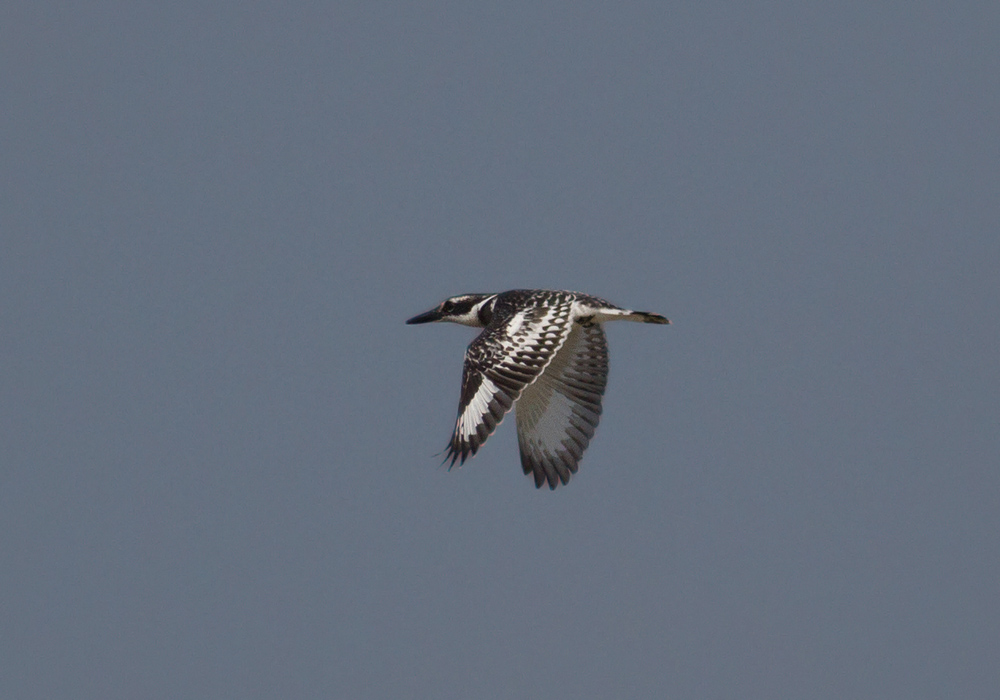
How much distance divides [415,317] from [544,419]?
8.66 feet

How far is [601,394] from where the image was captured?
1789 cm

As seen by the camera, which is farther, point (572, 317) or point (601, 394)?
point (601, 394)

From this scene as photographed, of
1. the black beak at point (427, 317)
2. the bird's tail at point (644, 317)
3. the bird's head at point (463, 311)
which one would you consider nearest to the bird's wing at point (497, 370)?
the bird's tail at point (644, 317)

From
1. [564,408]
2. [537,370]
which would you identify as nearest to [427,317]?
[564,408]

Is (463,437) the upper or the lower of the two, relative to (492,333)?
lower

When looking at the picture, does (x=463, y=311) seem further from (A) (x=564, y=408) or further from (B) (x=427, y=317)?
(A) (x=564, y=408)

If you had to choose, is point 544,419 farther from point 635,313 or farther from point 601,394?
point 635,313

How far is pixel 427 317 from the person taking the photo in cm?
A: 1962

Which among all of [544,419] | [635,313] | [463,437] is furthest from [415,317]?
[463,437]

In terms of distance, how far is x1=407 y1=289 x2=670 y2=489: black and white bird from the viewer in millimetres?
14883

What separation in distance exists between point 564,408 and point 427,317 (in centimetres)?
261

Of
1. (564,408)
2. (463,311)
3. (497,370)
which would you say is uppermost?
(463,311)

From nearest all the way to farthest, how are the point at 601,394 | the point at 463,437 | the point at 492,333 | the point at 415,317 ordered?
the point at 463,437, the point at 492,333, the point at 601,394, the point at 415,317

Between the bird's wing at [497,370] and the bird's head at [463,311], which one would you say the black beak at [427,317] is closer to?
the bird's head at [463,311]
